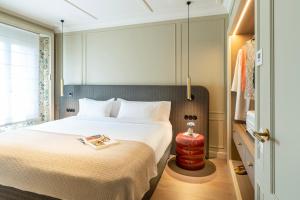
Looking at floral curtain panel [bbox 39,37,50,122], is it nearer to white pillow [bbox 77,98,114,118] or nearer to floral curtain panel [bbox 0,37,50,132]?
floral curtain panel [bbox 0,37,50,132]

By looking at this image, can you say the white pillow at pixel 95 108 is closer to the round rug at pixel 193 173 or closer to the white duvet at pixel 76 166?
the white duvet at pixel 76 166

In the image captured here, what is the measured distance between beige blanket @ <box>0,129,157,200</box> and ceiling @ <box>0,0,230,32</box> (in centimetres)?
229

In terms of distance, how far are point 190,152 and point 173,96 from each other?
1.03 meters

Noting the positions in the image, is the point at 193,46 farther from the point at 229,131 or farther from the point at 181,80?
the point at 229,131

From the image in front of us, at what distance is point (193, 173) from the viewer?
2631 millimetres

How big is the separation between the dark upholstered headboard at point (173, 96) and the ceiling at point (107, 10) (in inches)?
50.2

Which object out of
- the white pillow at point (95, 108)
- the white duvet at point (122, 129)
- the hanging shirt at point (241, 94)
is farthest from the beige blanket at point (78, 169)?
the white pillow at point (95, 108)

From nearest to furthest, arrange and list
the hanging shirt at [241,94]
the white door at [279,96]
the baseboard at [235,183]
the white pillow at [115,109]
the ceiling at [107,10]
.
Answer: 1. the white door at [279,96]
2. the baseboard at [235,183]
3. the hanging shirt at [241,94]
4. the ceiling at [107,10]
5. the white pillow at [115,109]

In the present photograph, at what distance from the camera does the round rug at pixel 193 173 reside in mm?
2490

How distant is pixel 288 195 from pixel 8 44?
4.18 metres

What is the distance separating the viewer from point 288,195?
0.71 m

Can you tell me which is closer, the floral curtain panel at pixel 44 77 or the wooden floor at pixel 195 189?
the wooden floor at pixel 195 189

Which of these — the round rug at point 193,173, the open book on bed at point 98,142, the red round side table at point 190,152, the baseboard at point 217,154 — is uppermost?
the open book on bed at point 98,142

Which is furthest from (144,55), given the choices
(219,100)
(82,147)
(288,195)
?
(288,195)
